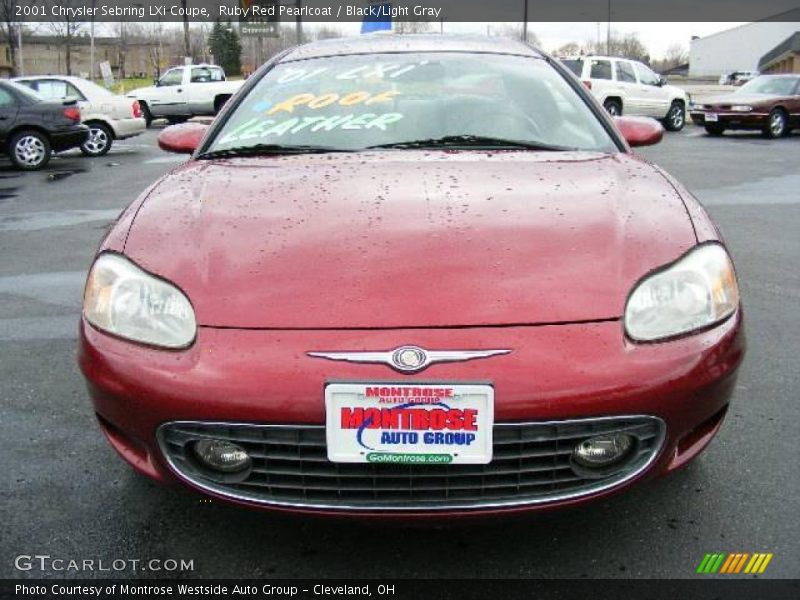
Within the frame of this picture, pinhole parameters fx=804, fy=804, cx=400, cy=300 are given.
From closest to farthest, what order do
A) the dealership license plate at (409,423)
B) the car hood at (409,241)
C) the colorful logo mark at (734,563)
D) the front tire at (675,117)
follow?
the dealership license plate at (409,423)
the car hood at (409,241)
the colorful logo mark at (734,563)
the front tire at (675,117)

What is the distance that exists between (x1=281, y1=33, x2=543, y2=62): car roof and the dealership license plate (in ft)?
6.54

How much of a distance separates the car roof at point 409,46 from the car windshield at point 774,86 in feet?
53.9

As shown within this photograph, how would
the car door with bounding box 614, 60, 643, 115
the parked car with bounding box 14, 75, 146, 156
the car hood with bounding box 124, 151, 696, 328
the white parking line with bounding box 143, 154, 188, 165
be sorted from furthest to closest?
the car door with bounding box 614, 60, 643, 115 → the parked car with bounding box 14, 75, 146, 156 → the white parking line with bounding box 143, 154, 188, 165 → the car hood with bounding box 124, 151, 696, 328

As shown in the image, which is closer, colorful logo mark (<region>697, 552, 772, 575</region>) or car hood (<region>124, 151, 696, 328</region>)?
car hood (<region>124, 151, 696, 328</region>)

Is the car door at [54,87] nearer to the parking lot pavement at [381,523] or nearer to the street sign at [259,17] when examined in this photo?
the parking lot pavement at [381,523]

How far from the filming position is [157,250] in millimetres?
2049

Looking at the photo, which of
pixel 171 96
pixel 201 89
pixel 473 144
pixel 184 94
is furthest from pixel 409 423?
pixel 171 96

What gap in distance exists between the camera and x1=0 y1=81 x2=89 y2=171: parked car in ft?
38.5

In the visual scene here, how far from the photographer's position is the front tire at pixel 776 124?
56.9 feet

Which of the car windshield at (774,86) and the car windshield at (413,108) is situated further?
the car windshield at (774,86)

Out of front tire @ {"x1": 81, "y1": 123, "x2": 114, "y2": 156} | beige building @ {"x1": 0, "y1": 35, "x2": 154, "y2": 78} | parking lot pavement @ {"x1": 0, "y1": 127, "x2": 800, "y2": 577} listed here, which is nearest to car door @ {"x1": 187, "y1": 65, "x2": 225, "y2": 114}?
front tire @ {"x1": 81, "y1": 123, "x2": 114, "y2": 156}

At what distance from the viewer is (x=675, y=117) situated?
1983 cm

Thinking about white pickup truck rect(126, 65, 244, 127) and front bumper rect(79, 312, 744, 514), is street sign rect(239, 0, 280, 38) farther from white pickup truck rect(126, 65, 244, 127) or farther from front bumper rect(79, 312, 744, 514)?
front bumper rect(79, 312, 744, 514)

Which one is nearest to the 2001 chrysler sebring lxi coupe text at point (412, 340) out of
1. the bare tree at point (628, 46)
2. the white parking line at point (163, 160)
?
the white parking line at point (163, 160)
